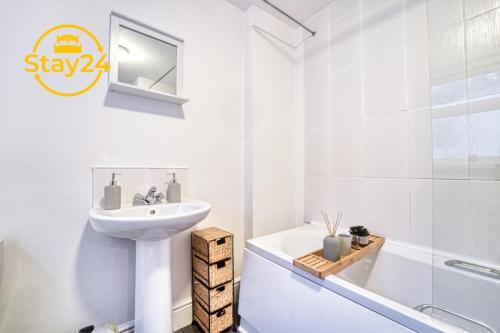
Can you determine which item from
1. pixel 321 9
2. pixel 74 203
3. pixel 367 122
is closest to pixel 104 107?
pixel 74 203

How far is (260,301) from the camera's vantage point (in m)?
1.22

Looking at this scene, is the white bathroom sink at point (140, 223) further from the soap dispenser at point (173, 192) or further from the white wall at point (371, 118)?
Result: the white wall at point (371, 118)

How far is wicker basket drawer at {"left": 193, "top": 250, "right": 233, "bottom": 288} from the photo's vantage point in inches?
50.8

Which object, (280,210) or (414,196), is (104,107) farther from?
(414,196)

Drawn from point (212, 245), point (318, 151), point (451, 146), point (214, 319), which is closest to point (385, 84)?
point (451, 146)

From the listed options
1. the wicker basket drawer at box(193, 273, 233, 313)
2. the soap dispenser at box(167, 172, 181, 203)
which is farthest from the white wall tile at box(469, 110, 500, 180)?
the soap dispenser at box(167, 172, 181, 203)

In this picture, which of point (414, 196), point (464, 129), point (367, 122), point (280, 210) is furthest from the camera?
point (280, 210)

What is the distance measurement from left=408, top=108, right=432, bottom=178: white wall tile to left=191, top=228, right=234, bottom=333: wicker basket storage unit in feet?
4.09

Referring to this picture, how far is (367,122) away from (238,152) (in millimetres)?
996

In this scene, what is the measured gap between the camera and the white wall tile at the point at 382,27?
1358 mm

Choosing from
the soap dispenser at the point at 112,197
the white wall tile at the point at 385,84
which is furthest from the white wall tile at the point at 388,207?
the soap dispenser at the point at 112,197

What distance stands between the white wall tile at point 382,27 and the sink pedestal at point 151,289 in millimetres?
1865

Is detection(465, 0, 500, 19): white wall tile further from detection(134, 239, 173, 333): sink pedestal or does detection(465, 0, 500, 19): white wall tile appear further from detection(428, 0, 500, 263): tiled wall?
detection(134, 239, 173, 333): sink pedestal

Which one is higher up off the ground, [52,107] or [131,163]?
[52,107]
